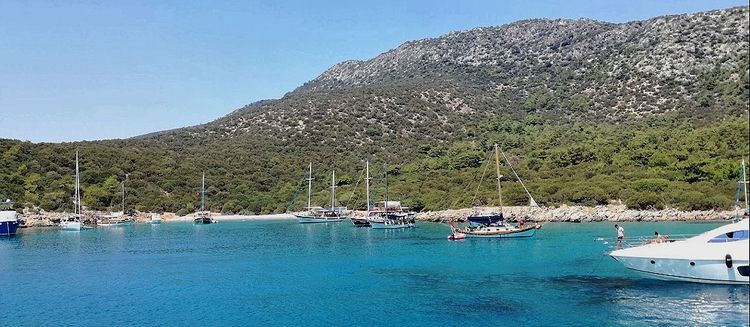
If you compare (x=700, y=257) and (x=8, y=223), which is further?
(x=8, y=223)

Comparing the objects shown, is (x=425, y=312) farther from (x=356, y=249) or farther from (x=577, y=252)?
(x=356, y=249)

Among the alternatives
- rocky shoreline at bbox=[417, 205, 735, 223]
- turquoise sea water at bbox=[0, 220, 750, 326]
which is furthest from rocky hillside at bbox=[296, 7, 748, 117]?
turquoise sea water at bbox=[0, 220, 750, 326]

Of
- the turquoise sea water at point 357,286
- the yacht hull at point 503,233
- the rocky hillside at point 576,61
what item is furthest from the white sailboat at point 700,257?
the rocky hillside at point 576,61

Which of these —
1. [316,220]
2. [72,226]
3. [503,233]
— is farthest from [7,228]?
[503,233]

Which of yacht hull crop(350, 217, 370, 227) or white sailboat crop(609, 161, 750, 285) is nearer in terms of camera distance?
white sailboat crop(609, 161, 750, 285)

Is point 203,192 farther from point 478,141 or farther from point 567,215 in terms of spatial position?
point 567,215

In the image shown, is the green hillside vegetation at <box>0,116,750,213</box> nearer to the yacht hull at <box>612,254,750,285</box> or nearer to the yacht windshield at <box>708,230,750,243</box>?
the yacht hull at <box>612,254,750,285</box>

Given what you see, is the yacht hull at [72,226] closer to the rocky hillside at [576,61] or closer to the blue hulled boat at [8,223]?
the blue hulled boat at [8,223]

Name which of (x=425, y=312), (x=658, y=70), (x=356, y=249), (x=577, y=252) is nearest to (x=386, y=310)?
(x=425, y=312)
